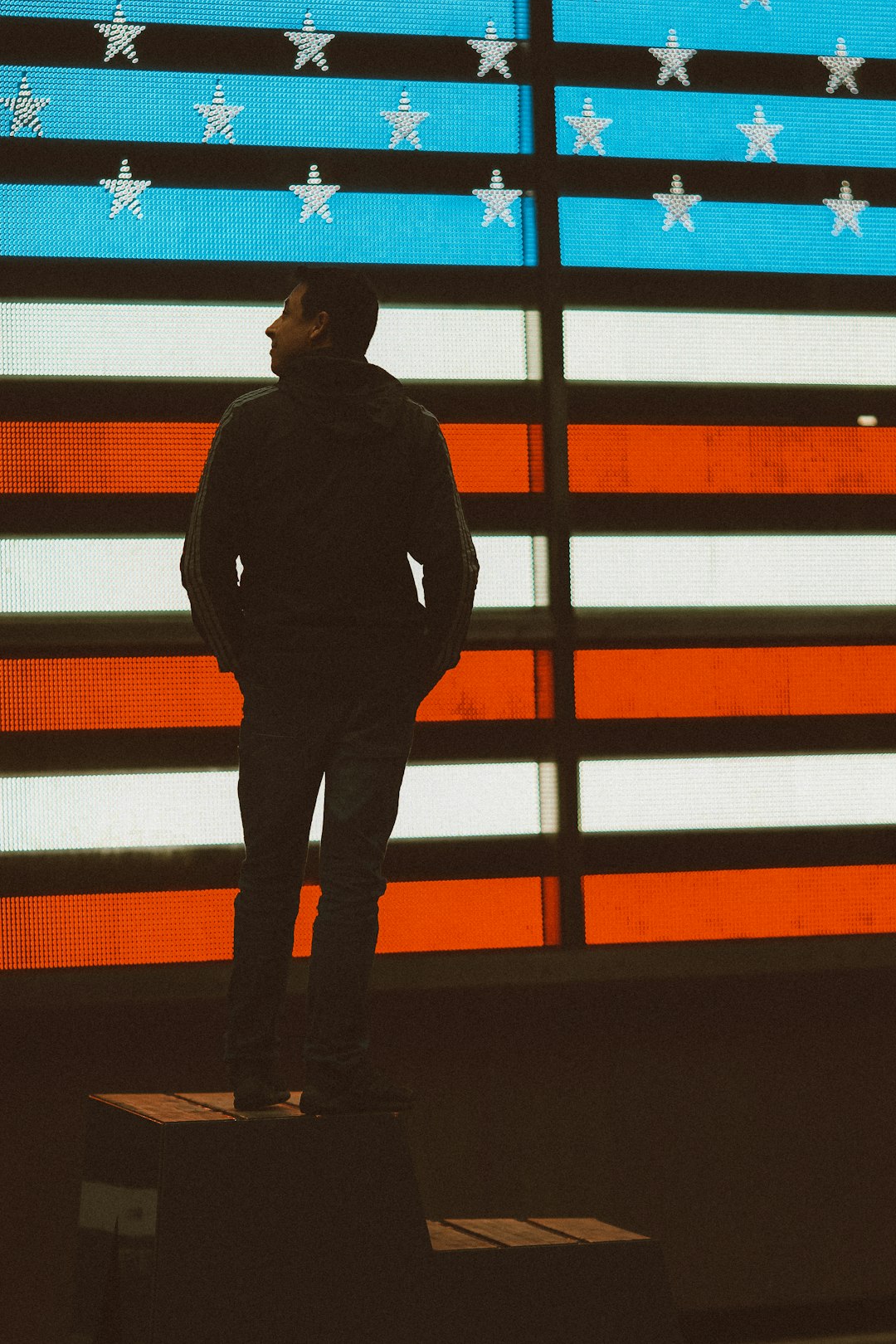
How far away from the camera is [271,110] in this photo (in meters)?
5.07

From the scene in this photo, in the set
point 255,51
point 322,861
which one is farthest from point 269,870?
point 255,51

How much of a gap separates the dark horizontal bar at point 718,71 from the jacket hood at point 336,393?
7.37ft

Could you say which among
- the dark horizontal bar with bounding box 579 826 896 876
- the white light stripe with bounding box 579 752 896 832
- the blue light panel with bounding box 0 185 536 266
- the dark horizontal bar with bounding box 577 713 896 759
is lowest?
the dark horizontal bar with bounding box 579 826 896 876

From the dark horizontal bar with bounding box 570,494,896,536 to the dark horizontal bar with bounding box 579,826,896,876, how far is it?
1.01 metres

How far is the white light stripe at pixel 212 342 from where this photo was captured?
191 inches

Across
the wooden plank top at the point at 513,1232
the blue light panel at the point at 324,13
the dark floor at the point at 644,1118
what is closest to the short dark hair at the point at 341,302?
the blue light panel at the point at 324,13

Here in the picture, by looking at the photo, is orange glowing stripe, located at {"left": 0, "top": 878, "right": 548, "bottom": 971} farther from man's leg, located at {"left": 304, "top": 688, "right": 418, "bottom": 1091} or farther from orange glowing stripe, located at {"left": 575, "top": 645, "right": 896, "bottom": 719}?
man's leg, located at {"left": 304, "top": 688, "right": 418, "bottom": 1091}

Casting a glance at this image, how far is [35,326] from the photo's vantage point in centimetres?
486

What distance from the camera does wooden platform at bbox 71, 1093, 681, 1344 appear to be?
326 centimetres

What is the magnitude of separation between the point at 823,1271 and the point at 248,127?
4.18 meters

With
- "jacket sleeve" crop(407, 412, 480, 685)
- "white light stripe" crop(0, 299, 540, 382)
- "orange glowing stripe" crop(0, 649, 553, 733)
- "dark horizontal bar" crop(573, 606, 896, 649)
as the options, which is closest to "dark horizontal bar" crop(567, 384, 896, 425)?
"white light stripe" crop(0, 299, 540, 382)

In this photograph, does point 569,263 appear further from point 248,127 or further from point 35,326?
point 35,326

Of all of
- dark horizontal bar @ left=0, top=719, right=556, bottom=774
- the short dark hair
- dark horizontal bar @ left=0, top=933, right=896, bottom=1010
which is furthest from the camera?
dark horizontal bar @ left=0, top=719, right=556, bottom=774

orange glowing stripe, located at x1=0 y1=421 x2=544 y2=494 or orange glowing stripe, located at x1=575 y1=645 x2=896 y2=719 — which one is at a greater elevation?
orange glowing stripe, located at x1=0 y1=421 x2=544 y2=494
